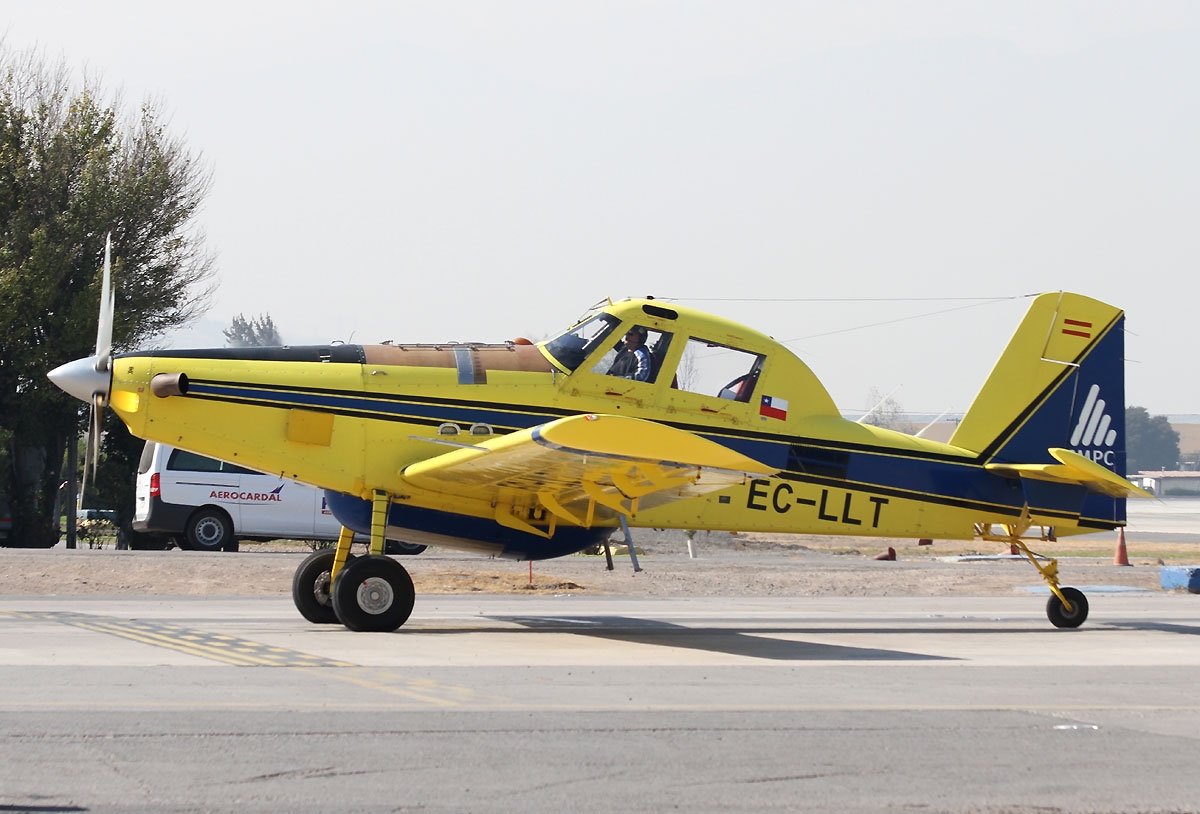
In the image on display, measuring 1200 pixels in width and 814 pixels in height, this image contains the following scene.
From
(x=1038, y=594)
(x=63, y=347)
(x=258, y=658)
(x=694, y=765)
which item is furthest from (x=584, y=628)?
(x=63, y=347)

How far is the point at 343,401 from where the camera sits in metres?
11.8

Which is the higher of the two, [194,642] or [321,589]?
[321,589]

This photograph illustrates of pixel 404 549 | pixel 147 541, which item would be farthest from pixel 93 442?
pixel 147 541

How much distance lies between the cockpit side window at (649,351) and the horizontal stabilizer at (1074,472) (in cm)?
417

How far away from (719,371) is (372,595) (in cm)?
414

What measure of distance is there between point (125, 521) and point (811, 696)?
2673 centimetres

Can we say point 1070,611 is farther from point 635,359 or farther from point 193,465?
point 193,465

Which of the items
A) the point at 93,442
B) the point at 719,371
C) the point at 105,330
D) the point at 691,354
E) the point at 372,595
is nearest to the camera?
the point at 372,595

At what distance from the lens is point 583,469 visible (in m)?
10.7

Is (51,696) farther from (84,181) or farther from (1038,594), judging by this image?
(84,181)

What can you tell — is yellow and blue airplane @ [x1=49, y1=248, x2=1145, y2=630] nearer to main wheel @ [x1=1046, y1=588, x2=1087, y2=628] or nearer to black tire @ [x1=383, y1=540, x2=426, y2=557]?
main wheel @ [x1=1046, y1=588, x2=1087, y2=628]

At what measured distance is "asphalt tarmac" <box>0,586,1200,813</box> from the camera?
582 cm

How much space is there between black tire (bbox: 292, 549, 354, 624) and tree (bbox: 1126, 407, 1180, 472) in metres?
161

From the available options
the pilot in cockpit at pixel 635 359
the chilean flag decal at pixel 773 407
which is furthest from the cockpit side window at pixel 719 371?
the pilot in cockpit at pixel 635 359
